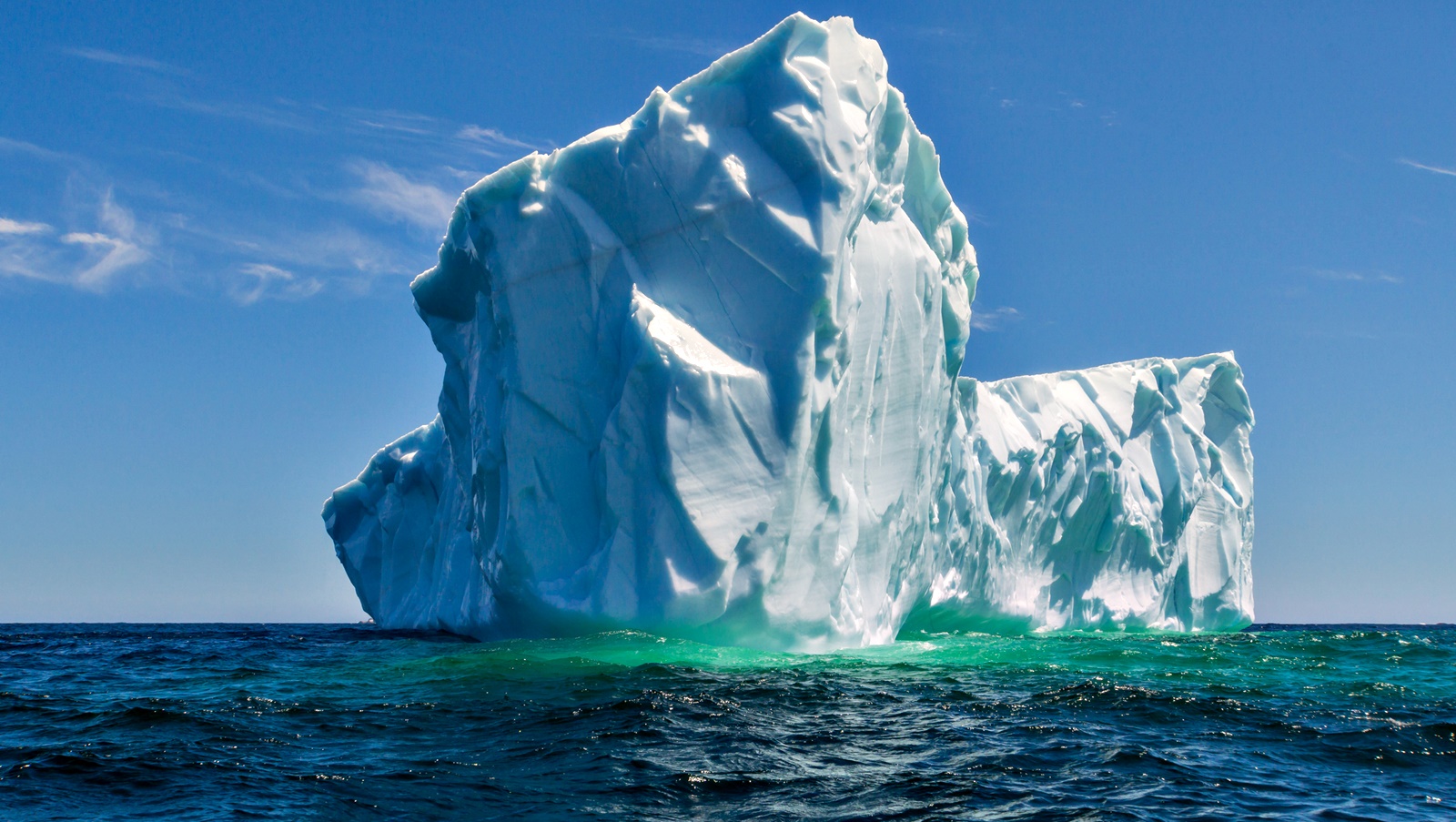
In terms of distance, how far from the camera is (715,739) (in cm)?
744

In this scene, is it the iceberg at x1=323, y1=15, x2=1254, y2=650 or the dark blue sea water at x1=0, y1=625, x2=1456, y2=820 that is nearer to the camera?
the dark blue sea water at x1=0, y1=625, x2=1456, y2=820

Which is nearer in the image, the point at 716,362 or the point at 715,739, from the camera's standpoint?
the point at 715,739

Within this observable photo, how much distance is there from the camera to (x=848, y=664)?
1148 centimetres

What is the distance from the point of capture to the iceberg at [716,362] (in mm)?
11727

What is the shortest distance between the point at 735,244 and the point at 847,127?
206 cm

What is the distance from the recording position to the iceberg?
11.7 metres

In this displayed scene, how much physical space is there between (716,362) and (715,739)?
210 inches

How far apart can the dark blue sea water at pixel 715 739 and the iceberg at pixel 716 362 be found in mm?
1122

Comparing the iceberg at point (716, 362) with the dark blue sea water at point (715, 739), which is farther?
the iceberg at point (716, 362)

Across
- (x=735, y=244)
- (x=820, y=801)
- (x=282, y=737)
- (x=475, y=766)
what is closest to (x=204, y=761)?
(x=282, y=737)

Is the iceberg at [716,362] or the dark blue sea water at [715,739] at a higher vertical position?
the iceberg at [716,362]

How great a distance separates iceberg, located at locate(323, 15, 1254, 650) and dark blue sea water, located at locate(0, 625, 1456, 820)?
3.68 ft

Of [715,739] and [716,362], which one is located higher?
[716,362]

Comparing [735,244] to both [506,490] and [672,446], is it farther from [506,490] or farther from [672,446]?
[506,490]
